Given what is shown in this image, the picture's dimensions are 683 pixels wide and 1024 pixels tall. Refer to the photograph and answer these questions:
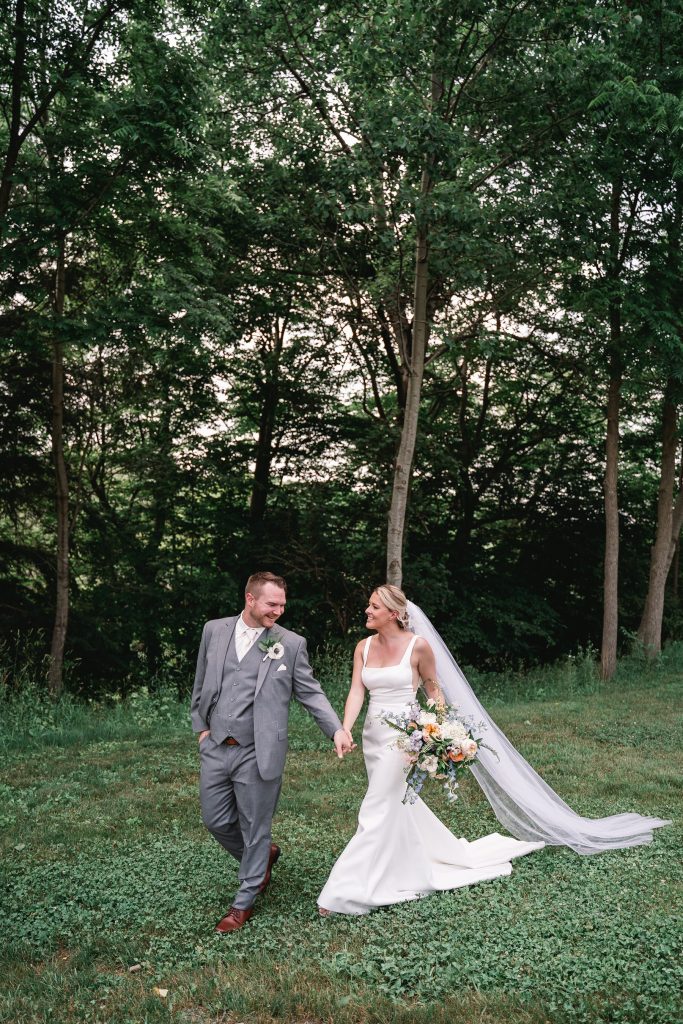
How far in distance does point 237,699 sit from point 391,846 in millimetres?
1432

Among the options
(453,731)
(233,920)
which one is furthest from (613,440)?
(233,920)

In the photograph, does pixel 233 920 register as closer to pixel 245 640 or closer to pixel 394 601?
pixel 245 640

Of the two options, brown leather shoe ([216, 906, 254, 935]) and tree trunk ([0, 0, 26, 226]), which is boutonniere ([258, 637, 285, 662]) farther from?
tree trunk ([0, 0, 26, 226])

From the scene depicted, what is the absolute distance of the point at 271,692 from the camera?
5.50 m

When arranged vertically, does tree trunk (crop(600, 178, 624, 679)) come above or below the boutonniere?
above

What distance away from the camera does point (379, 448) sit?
664 inches

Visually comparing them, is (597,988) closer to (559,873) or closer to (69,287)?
(559,873)

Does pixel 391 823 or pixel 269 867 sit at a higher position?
pixel 391 823

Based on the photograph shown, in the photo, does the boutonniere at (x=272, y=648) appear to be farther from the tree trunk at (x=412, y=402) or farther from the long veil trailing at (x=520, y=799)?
the tree trunk at (x=412, y=402)

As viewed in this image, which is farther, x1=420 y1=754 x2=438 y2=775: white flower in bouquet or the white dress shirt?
the white dress shirt

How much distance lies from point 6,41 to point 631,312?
9.23 m

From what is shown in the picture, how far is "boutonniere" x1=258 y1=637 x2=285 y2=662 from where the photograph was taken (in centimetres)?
552

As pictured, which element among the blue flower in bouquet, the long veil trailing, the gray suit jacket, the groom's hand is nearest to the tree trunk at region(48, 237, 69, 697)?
the long veil trailing

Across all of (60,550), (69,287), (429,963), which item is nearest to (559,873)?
(429,963)
